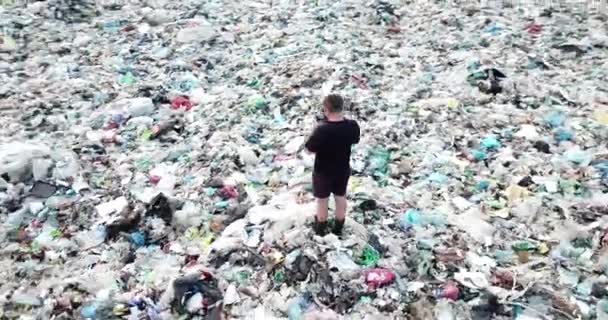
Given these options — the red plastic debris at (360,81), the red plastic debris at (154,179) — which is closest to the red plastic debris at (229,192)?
the red plastic debris at (154,179)

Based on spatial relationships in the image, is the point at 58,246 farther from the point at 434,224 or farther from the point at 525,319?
the point at 525,319

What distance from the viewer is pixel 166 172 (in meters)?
4.67

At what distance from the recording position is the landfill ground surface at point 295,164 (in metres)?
3.30

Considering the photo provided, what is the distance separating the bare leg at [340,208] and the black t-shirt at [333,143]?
182mm

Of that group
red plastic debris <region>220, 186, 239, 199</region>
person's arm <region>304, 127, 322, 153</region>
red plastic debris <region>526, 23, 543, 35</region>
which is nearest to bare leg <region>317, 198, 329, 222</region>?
person's arm <region>304, 127, 322, 153</region>

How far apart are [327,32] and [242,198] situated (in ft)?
11.7

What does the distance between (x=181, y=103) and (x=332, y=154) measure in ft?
9.52

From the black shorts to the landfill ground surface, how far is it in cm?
29

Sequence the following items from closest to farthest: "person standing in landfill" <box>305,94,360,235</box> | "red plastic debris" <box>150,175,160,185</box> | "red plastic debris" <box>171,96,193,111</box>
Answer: "person standing in landfill" <box>305,94,360,235</box>
"red plastic debris" <box>150,175,160,185</box>
"red plastic debris" <box>171,96,193,111</box>

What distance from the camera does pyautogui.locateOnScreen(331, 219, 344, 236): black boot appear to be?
11.6ft

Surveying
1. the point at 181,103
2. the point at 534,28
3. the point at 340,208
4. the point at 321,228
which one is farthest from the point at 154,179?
the point at 534,28

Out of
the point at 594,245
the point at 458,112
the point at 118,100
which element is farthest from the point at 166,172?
the point at 594,245

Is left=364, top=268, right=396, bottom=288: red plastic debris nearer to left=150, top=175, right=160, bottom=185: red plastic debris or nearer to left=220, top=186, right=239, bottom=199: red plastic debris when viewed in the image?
left=220, top=186, right=239, bottom=199: red plastic debris

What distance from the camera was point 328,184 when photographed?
3.38 meters
